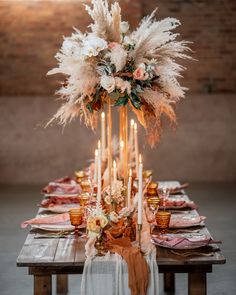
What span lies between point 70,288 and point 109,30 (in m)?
1.99

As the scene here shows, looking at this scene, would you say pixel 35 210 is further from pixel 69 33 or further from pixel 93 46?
pixel 93 46

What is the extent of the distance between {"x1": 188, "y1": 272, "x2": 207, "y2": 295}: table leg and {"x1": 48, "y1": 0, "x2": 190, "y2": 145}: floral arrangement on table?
123 centimetres

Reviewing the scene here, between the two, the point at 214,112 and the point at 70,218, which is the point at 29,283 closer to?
the point at 70,218

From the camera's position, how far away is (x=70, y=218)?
482 cm

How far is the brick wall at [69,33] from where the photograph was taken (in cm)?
1171

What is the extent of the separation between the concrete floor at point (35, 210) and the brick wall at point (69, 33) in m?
1.59

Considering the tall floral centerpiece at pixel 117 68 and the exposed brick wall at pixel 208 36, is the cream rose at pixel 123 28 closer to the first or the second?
the tall floral centerpiece at pixel 117 68

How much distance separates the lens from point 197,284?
13.3 feet

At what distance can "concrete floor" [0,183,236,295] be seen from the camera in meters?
5.91

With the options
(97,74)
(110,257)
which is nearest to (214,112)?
(97,74)

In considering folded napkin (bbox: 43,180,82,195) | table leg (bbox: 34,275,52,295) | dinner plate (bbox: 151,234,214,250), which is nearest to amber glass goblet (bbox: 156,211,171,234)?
dinner plate (bbox: 151,234,214,250)

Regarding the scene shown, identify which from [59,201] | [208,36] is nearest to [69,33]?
[208,36]

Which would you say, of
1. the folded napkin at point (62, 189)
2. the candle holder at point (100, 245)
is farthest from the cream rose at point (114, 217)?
the folded napkin at point (62, 189)

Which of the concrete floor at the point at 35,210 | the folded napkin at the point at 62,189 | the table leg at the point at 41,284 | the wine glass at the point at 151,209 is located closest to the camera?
the table leg at the point at 41,284
